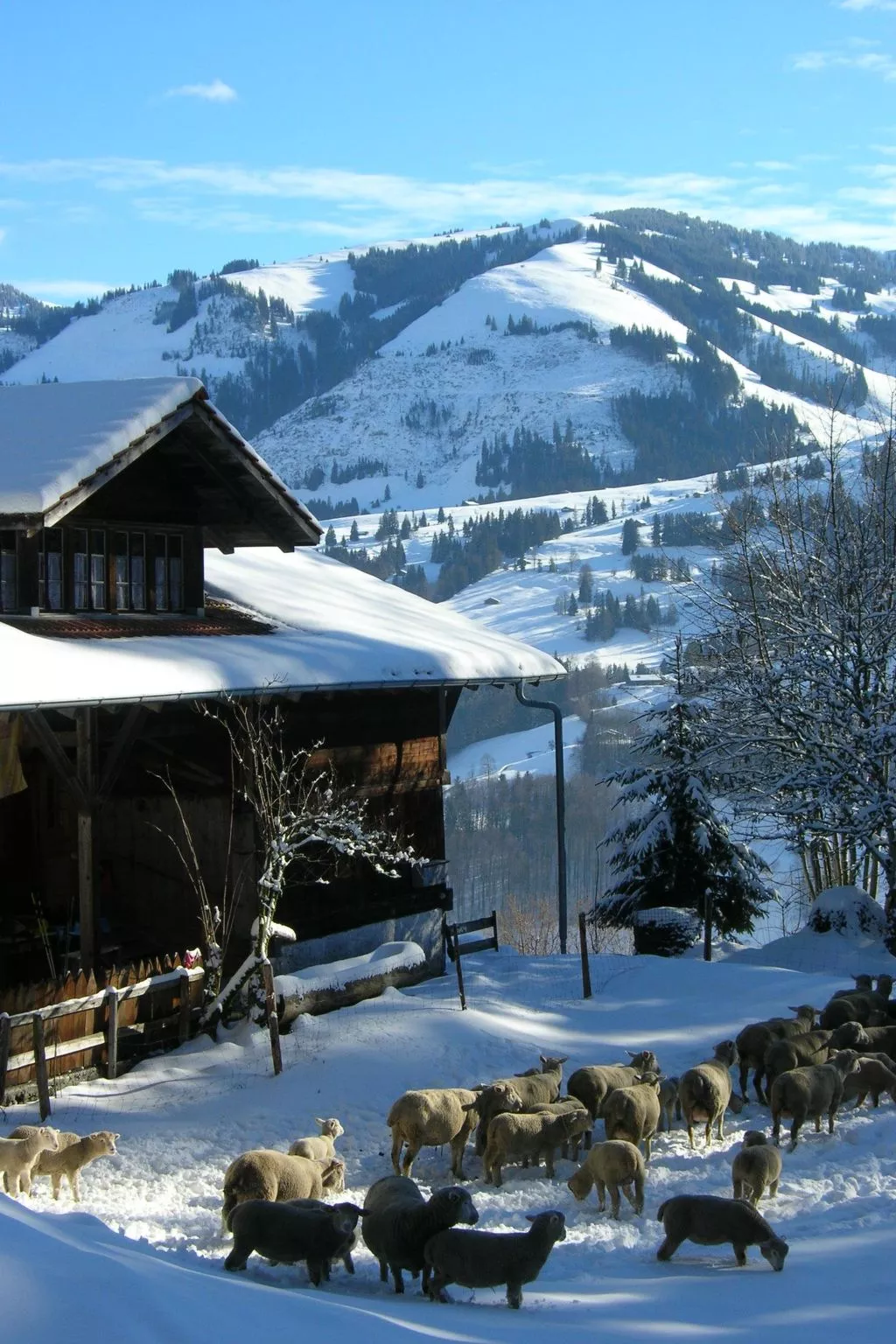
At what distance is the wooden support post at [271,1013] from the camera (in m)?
12.2

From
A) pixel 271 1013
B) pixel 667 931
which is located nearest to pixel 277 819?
pixel 271 1013

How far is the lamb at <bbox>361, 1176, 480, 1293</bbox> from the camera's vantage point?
7469 mm

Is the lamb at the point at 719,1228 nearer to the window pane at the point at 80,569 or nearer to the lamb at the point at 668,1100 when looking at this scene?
the lamb at the point at 668,1100

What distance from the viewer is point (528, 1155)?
1017 centimetres

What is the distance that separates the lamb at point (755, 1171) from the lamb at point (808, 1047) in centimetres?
258

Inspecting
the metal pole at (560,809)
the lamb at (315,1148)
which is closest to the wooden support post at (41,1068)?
the lamb at (315,1148)

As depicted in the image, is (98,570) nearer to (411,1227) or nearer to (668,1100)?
(668,1100)

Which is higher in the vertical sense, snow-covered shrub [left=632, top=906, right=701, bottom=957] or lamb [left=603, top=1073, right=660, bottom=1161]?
lamb [left=603, top=1073, right=660, bottom=1161]

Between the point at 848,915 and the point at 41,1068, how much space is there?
13277 mm

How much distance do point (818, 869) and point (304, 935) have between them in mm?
15688

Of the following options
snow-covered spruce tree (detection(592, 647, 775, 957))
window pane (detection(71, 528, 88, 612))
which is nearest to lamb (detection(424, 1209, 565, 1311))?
window pane (detection(71, 528, 88, 612))

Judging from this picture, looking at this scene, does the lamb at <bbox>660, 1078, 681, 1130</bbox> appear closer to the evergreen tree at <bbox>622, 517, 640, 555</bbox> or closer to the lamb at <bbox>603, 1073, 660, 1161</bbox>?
the lamb at <bbox>603, 1073, 660, 1161</bbox>

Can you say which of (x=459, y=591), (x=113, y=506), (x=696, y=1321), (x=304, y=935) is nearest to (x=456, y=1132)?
(x=696, y=1321)

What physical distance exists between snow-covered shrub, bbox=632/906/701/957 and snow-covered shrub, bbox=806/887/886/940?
1.85 m
